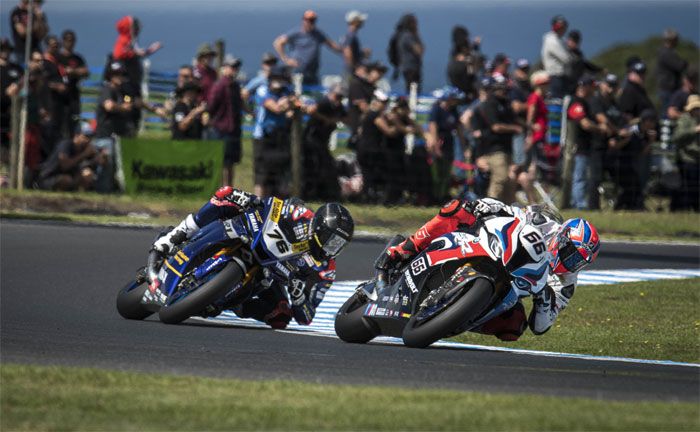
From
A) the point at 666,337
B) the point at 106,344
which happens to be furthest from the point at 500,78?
the point at 106,344

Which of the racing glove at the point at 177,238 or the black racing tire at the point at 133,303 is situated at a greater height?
the racing glove at the point at 177,238

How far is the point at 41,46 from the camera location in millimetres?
23297

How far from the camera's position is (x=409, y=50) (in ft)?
88.2

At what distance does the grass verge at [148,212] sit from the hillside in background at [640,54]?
68.8ft

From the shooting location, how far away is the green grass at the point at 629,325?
39.6ft

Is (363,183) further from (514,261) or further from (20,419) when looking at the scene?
(20,419)

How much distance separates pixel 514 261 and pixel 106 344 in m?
2.76

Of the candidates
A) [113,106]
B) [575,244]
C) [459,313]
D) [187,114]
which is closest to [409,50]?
[187,114]

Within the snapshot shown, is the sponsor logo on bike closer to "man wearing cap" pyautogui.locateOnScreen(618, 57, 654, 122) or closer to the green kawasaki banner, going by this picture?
the green kawasaki banner

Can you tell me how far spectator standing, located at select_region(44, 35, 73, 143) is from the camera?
2214 cm

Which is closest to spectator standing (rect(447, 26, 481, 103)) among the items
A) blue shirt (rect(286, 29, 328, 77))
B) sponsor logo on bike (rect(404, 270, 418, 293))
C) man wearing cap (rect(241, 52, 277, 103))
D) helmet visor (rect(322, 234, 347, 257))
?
blue shirt (rect(286, 29, 328, 77))

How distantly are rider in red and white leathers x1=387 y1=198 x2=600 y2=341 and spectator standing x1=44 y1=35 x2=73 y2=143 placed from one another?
11.8 metres

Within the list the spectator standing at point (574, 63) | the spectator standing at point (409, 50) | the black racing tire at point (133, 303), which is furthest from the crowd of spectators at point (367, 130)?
the black racing tire at point (133, 303)

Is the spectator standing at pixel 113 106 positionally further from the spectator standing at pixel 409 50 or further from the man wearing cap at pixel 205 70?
the spectator standing at pixel 409 50
